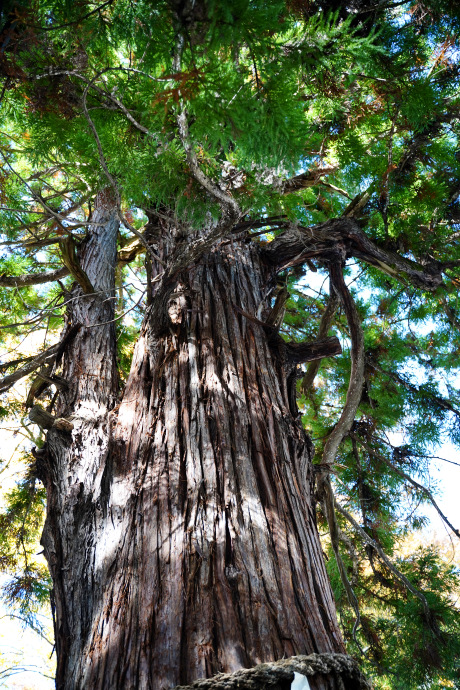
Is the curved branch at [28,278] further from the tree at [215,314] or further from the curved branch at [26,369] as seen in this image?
the curved branch at [26,369]

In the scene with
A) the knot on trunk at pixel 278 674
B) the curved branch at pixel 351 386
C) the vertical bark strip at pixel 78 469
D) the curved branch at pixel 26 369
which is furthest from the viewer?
the curved branch at pixel 26 369

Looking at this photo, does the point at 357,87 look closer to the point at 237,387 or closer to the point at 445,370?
the point at 237,387

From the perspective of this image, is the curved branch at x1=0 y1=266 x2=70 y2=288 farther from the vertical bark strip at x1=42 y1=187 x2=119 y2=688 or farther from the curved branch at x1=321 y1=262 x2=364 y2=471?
the curved branch at x1=321 y1=262 x2=364 y2=471

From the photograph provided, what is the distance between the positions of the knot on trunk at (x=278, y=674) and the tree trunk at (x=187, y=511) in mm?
40

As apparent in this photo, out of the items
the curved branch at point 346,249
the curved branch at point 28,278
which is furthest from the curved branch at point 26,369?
the curved branch at point 346,249

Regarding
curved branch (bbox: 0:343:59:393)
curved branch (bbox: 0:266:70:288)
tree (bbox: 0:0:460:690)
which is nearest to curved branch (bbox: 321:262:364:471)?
tree (bbox: 0:0:460:690)

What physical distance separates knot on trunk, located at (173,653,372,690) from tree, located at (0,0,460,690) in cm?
1

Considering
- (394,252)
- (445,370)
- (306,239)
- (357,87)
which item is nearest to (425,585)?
(445,370)

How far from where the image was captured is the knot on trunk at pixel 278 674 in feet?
3.58

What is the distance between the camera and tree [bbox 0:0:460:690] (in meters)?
1.25

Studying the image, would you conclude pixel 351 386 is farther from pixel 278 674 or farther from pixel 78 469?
pixel 278 674

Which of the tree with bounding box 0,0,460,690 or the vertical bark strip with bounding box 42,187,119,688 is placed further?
the vertical bark strip with bounding box 42,187,119,688

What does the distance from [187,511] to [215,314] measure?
961 mm

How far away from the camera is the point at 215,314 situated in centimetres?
215
